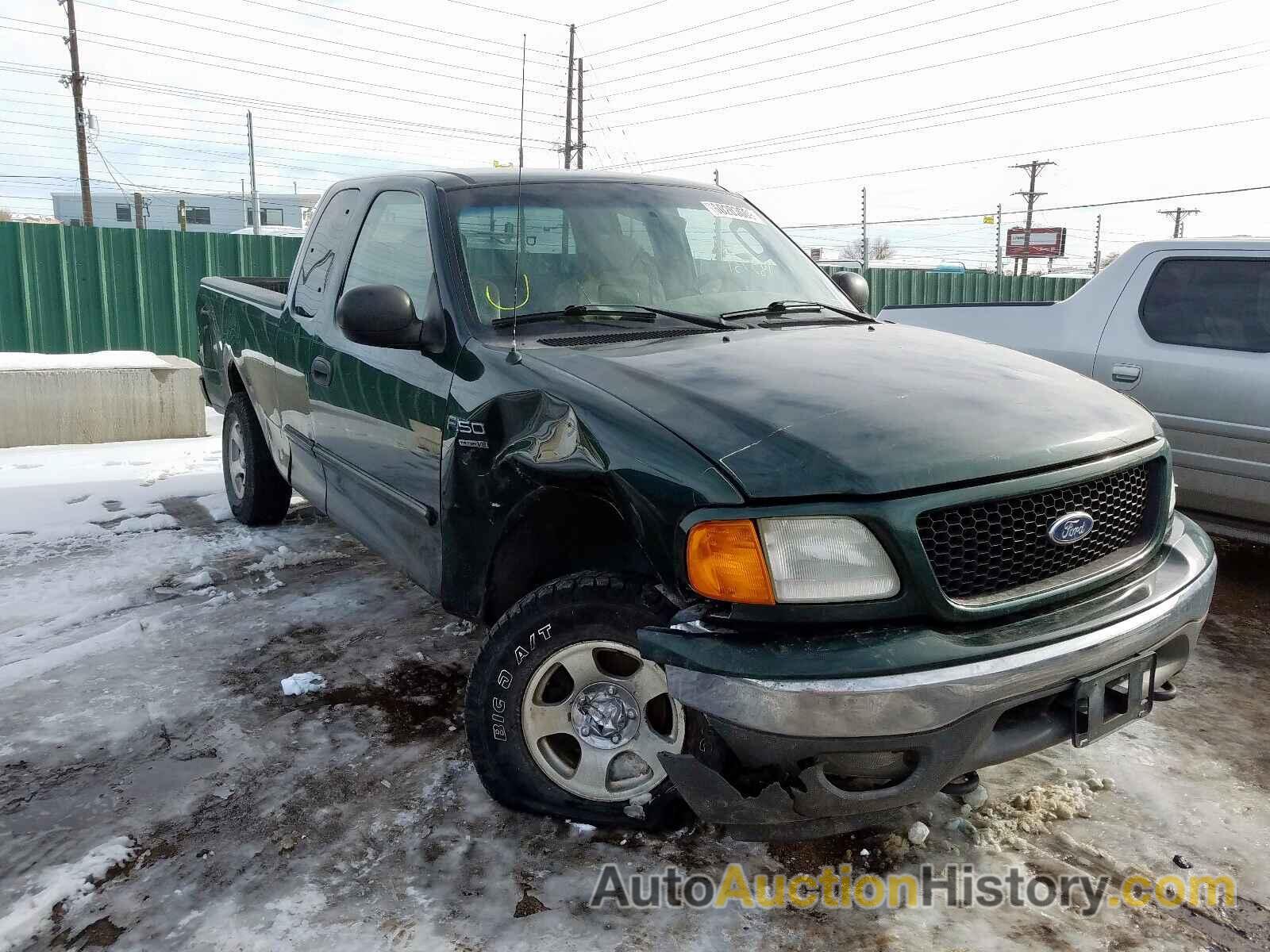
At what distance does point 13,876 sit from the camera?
260cm

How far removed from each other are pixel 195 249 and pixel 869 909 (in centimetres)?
1327

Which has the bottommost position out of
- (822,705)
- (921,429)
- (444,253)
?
(822,705)

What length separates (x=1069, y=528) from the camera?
2.39 metres

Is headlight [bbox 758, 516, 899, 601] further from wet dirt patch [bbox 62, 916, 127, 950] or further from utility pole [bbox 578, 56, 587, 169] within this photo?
utility pole [bbox 578, 56, 587, 169]

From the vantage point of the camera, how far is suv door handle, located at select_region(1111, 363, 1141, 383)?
5.10m

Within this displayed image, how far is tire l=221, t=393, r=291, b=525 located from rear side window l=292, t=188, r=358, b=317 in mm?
1110

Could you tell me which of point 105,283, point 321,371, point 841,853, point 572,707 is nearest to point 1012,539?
point 841,853

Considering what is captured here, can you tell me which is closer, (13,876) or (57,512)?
(13,876)

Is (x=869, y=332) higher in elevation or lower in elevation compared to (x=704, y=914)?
higher

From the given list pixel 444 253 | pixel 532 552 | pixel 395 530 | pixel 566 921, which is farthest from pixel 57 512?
pixel 566 921

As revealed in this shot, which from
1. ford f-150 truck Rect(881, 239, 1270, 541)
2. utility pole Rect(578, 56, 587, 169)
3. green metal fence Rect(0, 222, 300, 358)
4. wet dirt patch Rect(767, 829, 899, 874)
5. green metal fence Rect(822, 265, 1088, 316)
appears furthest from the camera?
utility pole Rect(578, 56, 587, 169)

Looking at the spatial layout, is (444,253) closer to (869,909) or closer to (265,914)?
(265,914)

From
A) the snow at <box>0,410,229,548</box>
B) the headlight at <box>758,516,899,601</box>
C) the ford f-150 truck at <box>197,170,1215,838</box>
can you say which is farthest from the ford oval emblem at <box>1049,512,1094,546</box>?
the snow at <box>0,410,229,548</box>

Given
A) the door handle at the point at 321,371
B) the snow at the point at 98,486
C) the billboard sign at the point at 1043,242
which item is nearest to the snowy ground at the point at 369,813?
the door handle at the point at 321,371
